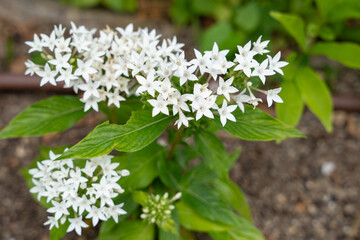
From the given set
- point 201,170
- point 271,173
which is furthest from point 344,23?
point 201,170

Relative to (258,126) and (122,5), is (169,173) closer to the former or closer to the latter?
(258,126)

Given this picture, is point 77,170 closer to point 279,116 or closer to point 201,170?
point 201,170

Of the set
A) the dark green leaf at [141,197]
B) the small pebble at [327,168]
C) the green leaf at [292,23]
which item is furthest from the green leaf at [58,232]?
the small pebble at [327,168]

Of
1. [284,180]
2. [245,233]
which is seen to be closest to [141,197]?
[245,233]

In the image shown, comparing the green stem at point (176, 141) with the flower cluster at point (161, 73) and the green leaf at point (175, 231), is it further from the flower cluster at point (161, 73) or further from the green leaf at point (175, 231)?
the green leaf at point (175, 231)

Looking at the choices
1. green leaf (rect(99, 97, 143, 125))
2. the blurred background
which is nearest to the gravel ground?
the blurred background

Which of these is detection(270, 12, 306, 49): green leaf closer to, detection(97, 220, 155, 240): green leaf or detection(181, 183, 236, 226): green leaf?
detection(181, 183, 236, 226): green leaf
